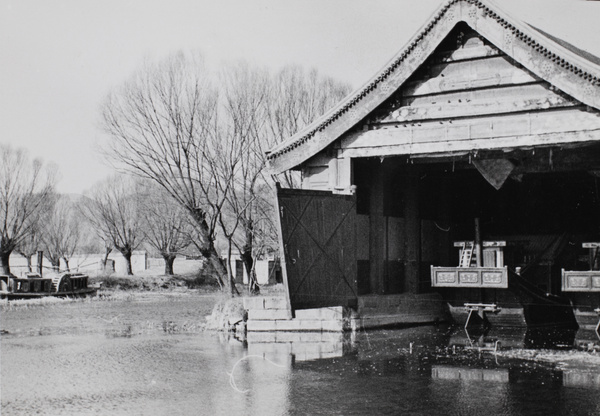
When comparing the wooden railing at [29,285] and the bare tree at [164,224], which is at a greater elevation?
the bare tree at [164,224]

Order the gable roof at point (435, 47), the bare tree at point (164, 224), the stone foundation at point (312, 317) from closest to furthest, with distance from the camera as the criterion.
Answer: the gable roof at point (435, 47)
the stone foundation at point (312, 317)
the bare tree at point (164, 224)

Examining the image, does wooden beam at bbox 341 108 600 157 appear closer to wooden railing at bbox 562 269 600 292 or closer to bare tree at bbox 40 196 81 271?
wooden railing at bbox 562 269 600 292

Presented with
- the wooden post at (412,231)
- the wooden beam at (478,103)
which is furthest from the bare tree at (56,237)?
the wooden beam at (478,103)

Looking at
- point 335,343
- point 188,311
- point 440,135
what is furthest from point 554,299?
point 188,311

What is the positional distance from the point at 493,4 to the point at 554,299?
887 centimetres

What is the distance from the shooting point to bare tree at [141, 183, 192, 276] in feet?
188

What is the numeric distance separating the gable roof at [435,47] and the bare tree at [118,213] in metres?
41.2

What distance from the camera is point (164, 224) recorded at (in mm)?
58625

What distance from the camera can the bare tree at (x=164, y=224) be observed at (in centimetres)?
5728

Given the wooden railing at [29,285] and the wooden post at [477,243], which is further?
the wooden railing at [29,285]

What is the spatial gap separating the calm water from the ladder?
2617 millimetres

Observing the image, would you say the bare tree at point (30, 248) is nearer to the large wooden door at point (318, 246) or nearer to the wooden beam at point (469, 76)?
the large wooden door at point (318, 246)

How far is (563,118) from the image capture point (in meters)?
15.9

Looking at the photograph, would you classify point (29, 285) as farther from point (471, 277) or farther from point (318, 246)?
point (471, 277)
